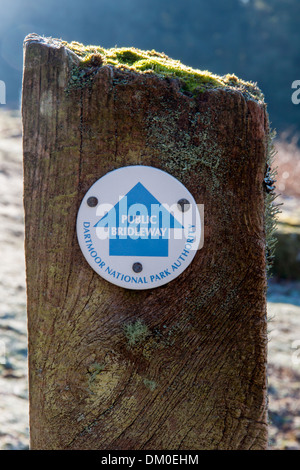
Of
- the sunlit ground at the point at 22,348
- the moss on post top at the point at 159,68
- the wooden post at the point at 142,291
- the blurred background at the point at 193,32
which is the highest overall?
the blurred background at the point at 193,32

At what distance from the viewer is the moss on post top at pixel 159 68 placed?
119 cm

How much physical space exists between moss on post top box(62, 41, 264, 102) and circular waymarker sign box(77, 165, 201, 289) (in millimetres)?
272

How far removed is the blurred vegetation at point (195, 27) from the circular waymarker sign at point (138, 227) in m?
24.8

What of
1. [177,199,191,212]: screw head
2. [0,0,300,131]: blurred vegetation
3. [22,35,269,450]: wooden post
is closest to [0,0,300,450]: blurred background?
[0,0,300,131]: blurred vegetation

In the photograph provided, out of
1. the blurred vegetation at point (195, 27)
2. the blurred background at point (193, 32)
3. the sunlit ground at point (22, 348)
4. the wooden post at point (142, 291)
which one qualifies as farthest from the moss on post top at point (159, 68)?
the blurred vegetation at point (195, 27)

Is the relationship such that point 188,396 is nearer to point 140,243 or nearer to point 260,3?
point 140,243

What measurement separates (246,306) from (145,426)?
44cm

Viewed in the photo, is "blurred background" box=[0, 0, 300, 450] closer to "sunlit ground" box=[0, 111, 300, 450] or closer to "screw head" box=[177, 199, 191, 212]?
"sunlit ground" box=[0, 111, 300, 450]

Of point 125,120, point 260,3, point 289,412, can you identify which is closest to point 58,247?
point 125,120

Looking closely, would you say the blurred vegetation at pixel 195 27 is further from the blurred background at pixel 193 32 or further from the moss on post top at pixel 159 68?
the moss on post top at pixel 159 68

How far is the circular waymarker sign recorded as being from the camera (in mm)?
1172

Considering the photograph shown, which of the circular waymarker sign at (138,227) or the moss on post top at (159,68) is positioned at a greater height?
the moss on post top at (159,68)

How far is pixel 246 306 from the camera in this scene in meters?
1.22

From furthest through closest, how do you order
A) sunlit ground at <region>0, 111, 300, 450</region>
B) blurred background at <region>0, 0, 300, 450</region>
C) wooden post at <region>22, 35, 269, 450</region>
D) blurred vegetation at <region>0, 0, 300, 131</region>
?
blurred vegetation at <region>0, 0, 300, 131</region>, blurred background at <region>0, 0, 300, 450</region>, sunlit ground at <region>0, 111, 300, 450</region>, wooden post at <region>22, 35, 269, 450</region>
